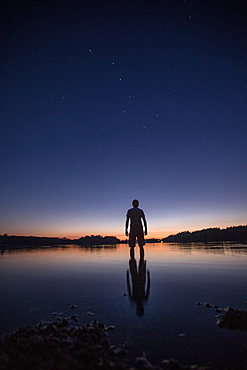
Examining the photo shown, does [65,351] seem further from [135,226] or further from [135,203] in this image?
[135,203]

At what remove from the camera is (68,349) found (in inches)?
72.7

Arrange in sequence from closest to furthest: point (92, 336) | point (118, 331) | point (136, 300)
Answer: point (92, 336), point (118, 331), point (136, 300)

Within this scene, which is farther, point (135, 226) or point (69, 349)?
point (135, 226)

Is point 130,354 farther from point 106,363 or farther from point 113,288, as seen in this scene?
point 113,288


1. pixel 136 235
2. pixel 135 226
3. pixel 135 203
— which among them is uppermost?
pixel 135 203

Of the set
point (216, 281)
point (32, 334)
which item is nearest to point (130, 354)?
point (32, 334)

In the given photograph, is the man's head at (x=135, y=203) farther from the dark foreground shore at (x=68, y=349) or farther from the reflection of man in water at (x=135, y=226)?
the dark foreground shore at (x=68, y=349)

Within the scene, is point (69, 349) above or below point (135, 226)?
below

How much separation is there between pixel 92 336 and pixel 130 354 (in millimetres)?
543

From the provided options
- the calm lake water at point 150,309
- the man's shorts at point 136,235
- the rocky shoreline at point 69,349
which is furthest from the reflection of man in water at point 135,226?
the rocky shoreline at point 69,349

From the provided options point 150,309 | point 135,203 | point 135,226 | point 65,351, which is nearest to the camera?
point 65,351

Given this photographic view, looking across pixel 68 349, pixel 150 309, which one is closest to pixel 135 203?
pixel 150 309

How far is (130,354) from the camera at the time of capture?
1744mm

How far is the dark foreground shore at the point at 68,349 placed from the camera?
5.12 ft
